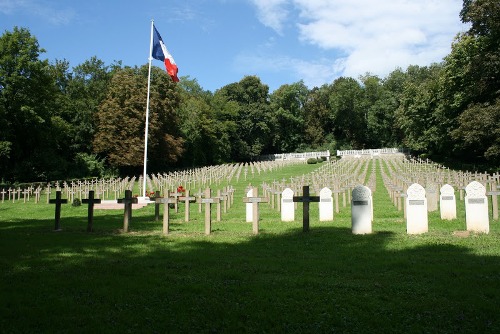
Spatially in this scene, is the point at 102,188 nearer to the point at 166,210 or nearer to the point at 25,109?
the point at 25,109

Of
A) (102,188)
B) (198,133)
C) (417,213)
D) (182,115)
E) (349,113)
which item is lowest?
(417,213)

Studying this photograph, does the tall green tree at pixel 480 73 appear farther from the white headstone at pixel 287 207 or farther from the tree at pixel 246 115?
the tree at pixel 246 115

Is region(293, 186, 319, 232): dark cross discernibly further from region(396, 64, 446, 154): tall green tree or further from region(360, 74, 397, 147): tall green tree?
region(360, 74, 397, 147): tall green tree

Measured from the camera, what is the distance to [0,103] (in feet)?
124

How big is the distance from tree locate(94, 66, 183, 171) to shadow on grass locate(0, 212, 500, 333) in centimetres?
4035

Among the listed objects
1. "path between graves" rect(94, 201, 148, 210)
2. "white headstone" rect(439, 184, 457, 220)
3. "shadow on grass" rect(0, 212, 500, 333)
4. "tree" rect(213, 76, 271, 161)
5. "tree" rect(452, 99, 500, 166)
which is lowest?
"shadow on grass" rect(0, 212, 500, 333)

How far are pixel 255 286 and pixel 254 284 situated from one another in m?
0.11

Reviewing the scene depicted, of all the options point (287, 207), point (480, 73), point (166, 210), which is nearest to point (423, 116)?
point (480, 73)

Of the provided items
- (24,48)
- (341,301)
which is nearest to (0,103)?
(24,48)

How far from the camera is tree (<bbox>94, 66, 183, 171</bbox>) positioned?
4919 cm

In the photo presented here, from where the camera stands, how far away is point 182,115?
66188 millimetres

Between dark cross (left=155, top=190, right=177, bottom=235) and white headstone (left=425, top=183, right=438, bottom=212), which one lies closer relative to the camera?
dark cross (left=155, top=190, right=177, bottom=235)

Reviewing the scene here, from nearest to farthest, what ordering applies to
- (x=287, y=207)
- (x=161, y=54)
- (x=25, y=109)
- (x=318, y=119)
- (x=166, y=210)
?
(x=166, y=210) < (x=287, y=207) < (x=161, y=54) < (x=25, y=109) < (x=318, y=119)

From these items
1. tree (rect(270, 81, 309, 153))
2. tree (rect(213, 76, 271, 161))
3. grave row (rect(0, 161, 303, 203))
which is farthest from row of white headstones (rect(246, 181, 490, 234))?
tree (rect(270, 81, 309, 153))
